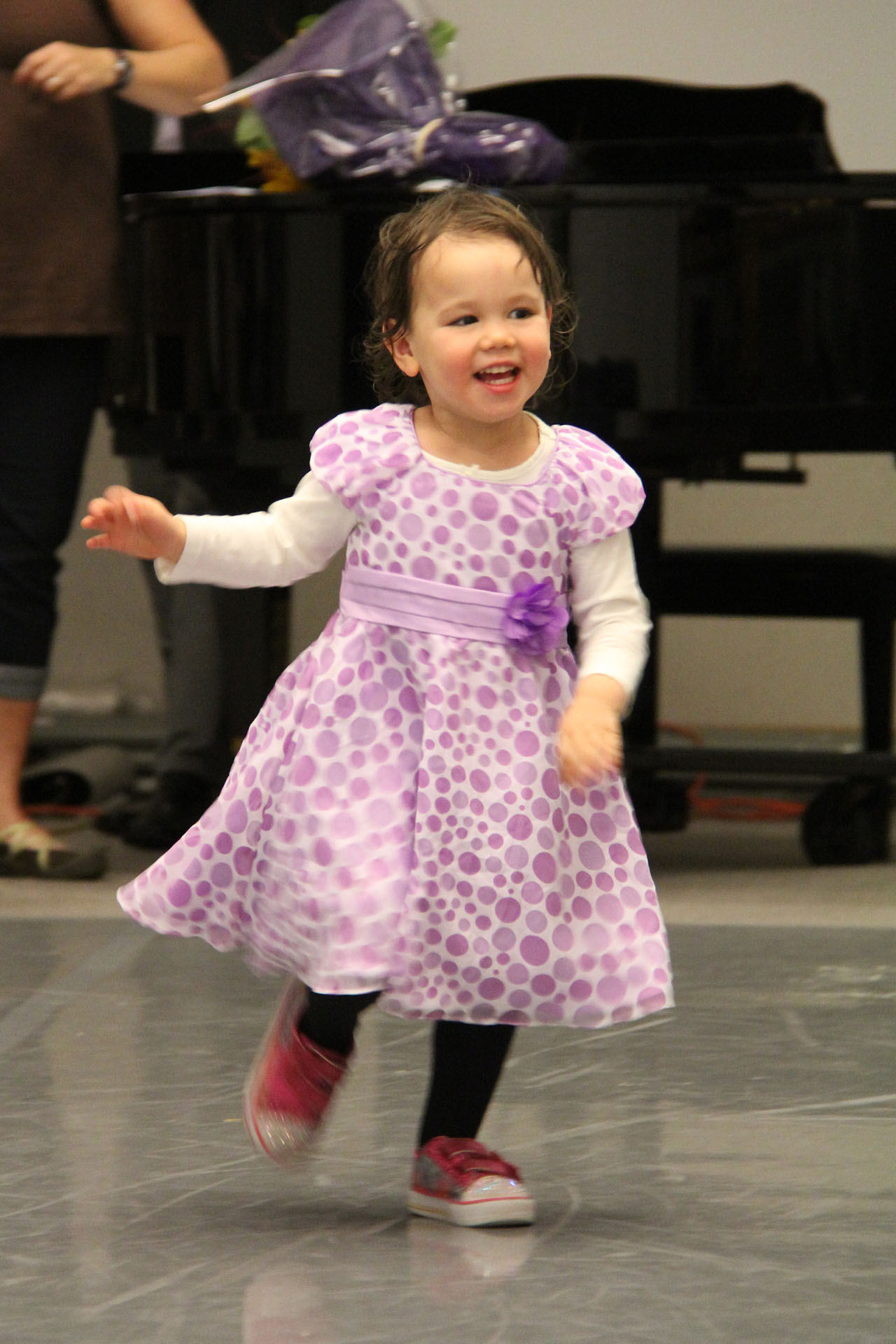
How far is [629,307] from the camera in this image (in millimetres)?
3014

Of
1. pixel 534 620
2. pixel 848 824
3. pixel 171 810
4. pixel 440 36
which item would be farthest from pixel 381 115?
pixel 534 620

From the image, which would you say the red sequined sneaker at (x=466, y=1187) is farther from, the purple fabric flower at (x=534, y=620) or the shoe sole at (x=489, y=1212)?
the purple fabric flower at (x=534, y=620)

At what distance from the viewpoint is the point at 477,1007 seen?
4.63ft

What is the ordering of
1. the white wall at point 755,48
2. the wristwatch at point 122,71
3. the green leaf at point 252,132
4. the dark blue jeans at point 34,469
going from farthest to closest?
1. the white wall at point 755,48
2. the green leaf at point 252,132
3. the dark blue jeans at point 34,469
4. the wristwatch at point 122,71

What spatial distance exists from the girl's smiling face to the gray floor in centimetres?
66

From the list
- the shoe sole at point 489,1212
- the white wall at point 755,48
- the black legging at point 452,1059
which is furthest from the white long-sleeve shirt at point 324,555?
the white wall at point 755,48

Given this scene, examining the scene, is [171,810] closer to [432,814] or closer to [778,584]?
[778,584]

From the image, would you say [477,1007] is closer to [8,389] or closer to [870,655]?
[8,389]

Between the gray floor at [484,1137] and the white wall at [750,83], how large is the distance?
2901mm

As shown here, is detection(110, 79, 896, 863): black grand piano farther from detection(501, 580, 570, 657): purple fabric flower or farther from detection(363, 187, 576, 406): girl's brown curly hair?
detection(501, 580, 570, 657): purple fabric flower

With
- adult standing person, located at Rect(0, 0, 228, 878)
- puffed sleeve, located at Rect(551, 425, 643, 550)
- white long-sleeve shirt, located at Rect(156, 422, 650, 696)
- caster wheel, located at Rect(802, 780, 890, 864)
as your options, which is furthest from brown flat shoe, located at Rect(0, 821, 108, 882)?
puffed sleeve, located at Rect(551, 425, 643, 550)

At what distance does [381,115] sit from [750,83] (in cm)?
264

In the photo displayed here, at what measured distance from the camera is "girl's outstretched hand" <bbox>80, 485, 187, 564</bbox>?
1439mm

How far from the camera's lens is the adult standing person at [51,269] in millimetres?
2771
